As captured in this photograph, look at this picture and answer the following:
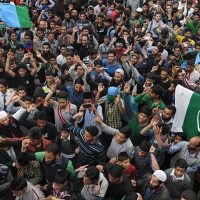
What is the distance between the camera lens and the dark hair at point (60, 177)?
4.41 meters

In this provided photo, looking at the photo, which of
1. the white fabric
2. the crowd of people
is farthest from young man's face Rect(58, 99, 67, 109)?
the white fabric

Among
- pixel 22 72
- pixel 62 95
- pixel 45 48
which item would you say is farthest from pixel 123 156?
pixel 45 48

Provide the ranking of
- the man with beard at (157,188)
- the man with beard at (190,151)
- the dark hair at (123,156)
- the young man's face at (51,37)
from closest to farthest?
the man with beard at (157,188), the dark hair at (123,156), the man with beard at (190,151), the young man's face at (51,37)

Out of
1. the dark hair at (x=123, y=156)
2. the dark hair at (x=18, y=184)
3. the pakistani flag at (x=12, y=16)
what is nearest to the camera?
the dark hair at (x=18, y=184)

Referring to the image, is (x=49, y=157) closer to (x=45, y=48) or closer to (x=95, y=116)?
(x=95, y=116)

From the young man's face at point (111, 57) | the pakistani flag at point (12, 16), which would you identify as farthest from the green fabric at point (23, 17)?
the young man's face at point (111, 57)

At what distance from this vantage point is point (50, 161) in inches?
184

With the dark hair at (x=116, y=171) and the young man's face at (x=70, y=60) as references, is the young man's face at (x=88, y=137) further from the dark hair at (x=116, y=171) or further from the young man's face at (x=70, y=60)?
the young man's face at (x=70, y=60)

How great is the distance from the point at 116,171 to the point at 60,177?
63 cm

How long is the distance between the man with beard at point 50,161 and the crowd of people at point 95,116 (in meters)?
0.01

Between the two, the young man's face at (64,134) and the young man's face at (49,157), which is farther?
the young man's face at (64,134)

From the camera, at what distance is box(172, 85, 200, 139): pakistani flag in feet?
18.3

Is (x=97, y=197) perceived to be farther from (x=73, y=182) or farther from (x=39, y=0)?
(x=39, y=0)

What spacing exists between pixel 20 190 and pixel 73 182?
0.79 metres
